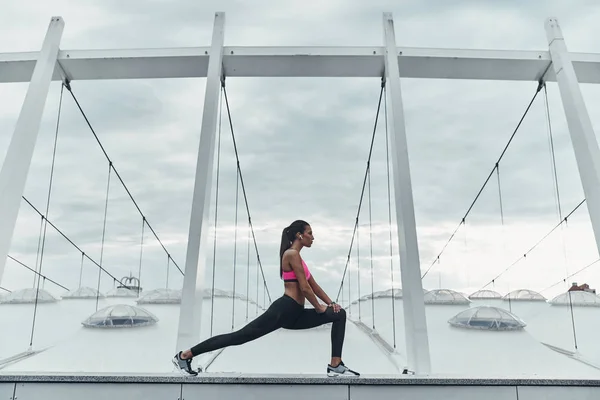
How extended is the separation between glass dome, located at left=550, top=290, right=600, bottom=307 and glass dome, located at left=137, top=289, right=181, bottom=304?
27.8 ft

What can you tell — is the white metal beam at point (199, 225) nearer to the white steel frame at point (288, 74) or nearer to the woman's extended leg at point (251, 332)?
the white steel frame at point (288, 74)

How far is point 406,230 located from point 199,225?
1.99 metres

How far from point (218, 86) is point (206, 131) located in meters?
0.58

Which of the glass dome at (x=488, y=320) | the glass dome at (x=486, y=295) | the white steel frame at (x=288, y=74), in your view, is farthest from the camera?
the glass dome at (x=486, y=295)

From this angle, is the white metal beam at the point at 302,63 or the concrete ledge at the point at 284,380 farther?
the white metal beam at the point at 302,63

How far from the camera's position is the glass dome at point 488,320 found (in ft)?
22.1

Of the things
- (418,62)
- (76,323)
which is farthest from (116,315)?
(418,62)

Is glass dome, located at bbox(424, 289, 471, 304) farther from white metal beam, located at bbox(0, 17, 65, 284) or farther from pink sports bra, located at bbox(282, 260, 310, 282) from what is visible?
white metal beam, located at bbox(0, 17, 65, 284)

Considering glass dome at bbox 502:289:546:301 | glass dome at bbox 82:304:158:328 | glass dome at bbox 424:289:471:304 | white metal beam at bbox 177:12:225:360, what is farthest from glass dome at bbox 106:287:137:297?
glass dome at bbox 502:289:546:301

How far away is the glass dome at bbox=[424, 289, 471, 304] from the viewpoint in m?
9.84

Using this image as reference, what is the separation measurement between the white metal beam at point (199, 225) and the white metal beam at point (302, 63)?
44 cm

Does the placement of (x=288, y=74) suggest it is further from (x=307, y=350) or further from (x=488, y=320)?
(x=488, y=320)

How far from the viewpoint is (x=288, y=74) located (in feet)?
17.8

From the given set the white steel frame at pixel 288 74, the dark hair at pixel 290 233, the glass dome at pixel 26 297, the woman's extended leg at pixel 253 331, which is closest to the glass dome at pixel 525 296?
the white steel frame at pixel 288 74
